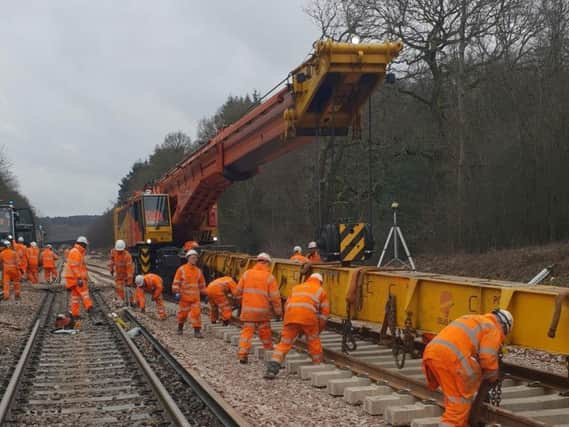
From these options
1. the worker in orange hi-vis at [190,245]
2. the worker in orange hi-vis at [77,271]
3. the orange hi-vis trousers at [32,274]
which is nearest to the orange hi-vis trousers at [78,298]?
the worker in orange hi-vis at [77,271]

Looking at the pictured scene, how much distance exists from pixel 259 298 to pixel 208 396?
2.32 m

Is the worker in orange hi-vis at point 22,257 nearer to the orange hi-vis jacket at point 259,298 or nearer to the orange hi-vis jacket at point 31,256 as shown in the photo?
the orange hi-vis jacket at point 31,256

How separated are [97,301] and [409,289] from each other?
14.0 meters

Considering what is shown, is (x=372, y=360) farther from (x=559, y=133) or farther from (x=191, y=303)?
(x=559, y=133)

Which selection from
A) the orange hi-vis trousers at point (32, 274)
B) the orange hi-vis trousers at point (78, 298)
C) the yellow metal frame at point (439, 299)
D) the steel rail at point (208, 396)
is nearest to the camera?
the yellow metal frame at point (439, 299)

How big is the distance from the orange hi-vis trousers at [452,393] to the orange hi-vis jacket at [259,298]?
413 cm

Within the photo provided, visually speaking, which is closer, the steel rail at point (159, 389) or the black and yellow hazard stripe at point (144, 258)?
the steel rail at point (159, 389)

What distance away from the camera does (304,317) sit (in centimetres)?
833

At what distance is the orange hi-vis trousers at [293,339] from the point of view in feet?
27.5

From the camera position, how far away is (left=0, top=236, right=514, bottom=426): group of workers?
17.6 feet

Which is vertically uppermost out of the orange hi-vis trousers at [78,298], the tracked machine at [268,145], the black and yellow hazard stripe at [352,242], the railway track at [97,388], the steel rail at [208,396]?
the tracked machine at [268,145]

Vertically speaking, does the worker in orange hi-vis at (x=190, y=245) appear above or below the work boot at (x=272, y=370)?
above

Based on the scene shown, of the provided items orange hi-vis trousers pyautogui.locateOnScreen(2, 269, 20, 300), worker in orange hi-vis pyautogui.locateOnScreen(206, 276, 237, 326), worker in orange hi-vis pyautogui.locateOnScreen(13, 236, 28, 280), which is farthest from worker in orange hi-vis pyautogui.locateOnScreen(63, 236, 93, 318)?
worker in orange hi-vis pyautogui.locateOnScreen(13, 236, 28, 280)

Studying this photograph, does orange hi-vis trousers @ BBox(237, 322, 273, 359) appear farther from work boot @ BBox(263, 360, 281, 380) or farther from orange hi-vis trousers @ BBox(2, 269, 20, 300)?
orange hi-vis trousers @ BBox(2, 269, 20, 300)
